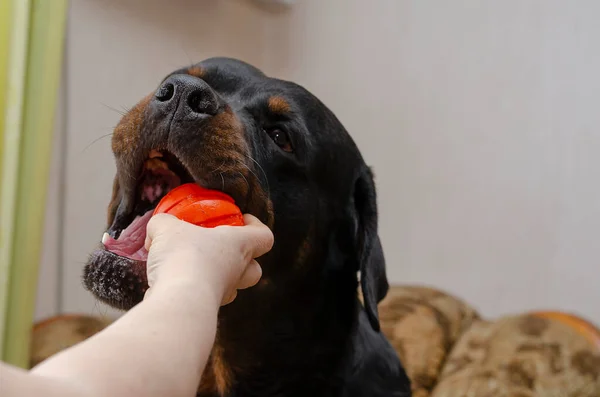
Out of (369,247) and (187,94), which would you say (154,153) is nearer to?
(187,94)

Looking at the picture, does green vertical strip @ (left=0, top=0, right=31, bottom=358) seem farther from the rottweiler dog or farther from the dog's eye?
the dog's eye

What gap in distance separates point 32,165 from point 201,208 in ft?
4.33

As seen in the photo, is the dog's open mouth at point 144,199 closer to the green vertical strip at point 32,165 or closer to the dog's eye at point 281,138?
the dog's eye at point 281,138

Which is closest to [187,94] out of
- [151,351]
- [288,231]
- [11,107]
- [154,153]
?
[154,153]

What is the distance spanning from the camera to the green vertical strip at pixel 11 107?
1.88 meters

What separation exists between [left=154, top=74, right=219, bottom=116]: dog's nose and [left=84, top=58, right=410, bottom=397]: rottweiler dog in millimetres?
11

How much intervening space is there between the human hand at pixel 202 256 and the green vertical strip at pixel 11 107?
1.36m

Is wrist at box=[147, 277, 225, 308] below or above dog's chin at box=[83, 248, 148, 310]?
above

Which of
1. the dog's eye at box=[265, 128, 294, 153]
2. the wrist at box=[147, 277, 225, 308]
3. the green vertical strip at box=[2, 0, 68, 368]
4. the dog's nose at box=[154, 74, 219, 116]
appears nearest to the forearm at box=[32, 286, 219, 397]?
the wrist at box=[147, 277, 225, 308]

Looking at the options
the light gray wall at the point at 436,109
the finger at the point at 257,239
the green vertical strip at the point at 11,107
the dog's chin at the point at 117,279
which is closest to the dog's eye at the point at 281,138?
the dog's chin at the point at 117,279

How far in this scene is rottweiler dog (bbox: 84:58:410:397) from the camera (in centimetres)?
122

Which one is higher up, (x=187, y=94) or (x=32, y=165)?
(x=187, y=94)

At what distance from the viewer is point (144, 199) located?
1.26 meters

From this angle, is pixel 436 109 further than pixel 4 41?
Yes
